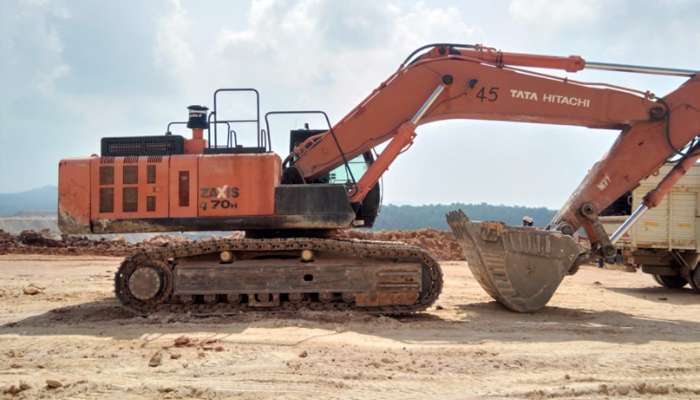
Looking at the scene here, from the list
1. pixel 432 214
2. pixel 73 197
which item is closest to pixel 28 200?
pixel 432 214

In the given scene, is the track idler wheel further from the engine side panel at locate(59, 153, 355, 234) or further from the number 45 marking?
the number 45 marking

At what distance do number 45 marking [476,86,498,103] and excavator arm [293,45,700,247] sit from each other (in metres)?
0.01

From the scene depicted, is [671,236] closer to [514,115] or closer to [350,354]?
[514,115]

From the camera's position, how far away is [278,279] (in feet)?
26.2

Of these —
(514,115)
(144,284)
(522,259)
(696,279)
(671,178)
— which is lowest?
(696,279)

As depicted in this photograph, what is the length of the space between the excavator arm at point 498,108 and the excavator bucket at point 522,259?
43.1 inches

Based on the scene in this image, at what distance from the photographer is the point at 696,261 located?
1334 centimetres

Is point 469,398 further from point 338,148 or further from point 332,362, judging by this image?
point 338,148

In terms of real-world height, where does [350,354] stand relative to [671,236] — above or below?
below

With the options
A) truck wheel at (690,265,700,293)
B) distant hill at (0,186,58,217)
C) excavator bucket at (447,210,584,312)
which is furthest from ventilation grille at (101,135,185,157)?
distant hill at (0,186,58,217)

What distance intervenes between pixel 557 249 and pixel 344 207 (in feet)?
10.1

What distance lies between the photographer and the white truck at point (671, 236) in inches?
532

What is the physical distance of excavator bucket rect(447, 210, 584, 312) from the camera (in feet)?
27.6

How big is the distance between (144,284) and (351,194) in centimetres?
308
